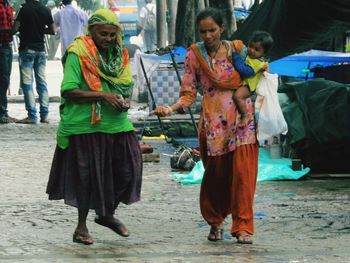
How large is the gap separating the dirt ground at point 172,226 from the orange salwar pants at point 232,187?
0.56 feet

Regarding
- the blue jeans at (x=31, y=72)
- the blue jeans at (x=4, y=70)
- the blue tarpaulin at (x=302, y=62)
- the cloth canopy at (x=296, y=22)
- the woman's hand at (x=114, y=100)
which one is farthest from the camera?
the blue jeans at (x=4, y=70)

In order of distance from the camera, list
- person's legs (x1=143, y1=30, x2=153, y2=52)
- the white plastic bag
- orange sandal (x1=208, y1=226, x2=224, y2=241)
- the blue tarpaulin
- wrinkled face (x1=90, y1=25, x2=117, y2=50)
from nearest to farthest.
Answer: wrinkled face (x1=90, y1=25, x2=117, y2=50) < orange sandal (x1=208, y1=226, x2=224, y2=241) < the white plastic bag < the blue tarpaulin < person's legs (x1=143, y1=30, x2=153, y2=52)

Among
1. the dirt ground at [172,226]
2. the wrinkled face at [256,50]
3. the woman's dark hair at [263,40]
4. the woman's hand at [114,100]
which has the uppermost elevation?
the woman's dark hair at [263,40]

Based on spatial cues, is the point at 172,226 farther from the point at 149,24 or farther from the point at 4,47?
the point at 149,24

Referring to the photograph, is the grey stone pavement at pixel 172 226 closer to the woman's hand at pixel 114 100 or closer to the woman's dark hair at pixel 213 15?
the woman's hand at pixel 114 100

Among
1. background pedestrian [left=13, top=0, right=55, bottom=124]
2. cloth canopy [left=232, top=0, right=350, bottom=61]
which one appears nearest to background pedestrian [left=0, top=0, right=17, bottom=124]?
background pedestrian [left=13, top=0, right=55, bottom=124]

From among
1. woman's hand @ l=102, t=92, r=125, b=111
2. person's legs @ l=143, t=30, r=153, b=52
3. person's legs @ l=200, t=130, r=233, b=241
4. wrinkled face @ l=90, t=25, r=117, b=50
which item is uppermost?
wrinkled face @ l=90, t=25, r=117, b=50

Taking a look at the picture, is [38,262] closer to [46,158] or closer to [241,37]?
[241,37]

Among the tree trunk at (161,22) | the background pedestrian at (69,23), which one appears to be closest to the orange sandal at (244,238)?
the background pedestrian at (69,23)

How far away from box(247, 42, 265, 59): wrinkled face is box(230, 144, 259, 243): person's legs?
709mm

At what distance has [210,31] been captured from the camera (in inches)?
314

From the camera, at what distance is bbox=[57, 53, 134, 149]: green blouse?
305 inches

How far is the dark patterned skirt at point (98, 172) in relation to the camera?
7.75 m

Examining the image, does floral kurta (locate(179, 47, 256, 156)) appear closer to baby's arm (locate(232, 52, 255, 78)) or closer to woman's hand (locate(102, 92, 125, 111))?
baby's arm (locate(232, 52, 255, 78))
